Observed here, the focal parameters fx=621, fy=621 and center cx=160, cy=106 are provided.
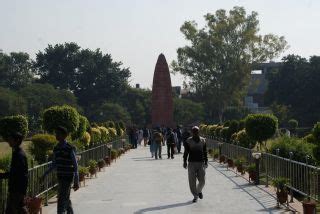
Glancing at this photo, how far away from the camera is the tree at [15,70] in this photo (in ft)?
332

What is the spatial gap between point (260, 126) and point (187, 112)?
59.4 meters

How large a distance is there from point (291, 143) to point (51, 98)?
6086 centimetres

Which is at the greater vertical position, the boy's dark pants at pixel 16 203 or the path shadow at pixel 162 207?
the boy's dark pants at pixel 16 203

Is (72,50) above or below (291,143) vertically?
above

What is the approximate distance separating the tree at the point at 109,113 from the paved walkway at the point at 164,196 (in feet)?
197

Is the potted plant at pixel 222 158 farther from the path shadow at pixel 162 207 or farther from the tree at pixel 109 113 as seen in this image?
the tree at pixel 109 113

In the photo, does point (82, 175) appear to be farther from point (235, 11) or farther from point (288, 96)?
point (288, 96)

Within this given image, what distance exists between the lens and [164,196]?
15.2 m

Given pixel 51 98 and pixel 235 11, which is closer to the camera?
pixel 235 11

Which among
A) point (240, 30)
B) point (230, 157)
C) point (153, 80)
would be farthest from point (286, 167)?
point (153, 80)

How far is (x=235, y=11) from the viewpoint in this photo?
6644 centimetres

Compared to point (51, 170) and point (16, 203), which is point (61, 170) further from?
point (16, 203)

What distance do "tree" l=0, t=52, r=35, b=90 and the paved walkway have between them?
81.5 metres

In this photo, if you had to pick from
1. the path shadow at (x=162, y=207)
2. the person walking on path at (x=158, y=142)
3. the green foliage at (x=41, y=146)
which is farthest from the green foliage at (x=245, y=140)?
the path shadow at (x=162, y=207)
